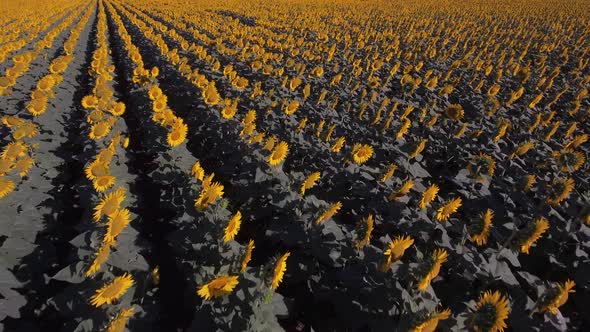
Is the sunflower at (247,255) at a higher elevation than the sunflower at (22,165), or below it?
higher

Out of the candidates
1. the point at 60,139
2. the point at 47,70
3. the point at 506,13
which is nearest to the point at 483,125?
the point at 60,139

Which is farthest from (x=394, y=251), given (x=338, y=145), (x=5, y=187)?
(x=5, y=187)

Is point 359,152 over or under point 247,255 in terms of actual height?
under

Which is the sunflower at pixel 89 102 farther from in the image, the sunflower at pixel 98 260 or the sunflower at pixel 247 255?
the sunflower at pixel 247 255

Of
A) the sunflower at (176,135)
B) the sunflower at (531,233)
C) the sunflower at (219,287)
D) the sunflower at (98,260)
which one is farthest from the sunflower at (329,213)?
the sunflower at (176,135)

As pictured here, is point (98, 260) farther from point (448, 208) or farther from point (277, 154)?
point (448, 208)

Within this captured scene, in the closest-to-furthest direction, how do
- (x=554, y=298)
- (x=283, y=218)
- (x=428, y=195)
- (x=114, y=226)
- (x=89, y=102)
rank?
(x=554, y=298) → (x=114, y=226) → (x=428, y=195) → (x=283, y=218) → (x=89, y=102)
